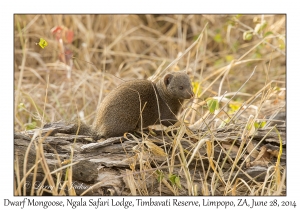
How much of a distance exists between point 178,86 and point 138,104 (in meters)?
0.53

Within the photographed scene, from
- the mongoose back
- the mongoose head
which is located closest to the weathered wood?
the mongoose back

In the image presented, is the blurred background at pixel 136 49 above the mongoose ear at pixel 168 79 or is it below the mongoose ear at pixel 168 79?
above

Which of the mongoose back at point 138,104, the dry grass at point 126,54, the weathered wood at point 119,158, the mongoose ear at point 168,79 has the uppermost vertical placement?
the dry grass at point 126,54

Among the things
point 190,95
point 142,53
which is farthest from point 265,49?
point 190,95

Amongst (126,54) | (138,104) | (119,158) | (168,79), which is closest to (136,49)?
(126,54)

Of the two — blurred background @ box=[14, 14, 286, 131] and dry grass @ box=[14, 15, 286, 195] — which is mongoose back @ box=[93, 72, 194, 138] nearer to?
dry grass @ box=[14, 15, 286, 195]

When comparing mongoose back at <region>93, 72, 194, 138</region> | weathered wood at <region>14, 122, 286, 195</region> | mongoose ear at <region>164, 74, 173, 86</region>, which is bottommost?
weathered wood at <region>14, 122, 286, 195</region>

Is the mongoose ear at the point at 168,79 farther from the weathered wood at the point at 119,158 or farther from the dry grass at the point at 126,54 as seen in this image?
the dry grass at the point at 126,54

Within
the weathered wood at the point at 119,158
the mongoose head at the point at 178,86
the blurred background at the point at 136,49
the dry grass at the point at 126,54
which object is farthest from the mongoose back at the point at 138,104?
the blurred background at the point at 136,49

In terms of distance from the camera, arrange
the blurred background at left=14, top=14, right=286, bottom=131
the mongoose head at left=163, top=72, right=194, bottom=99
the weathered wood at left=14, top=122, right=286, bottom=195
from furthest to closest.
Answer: the blurred background at left=14, top=14, right=286, bottom=131
the mongoose head at left=163, top=72, right=194, bottom=99
the weathered wood at left=14, top=122, right=286, bottom=195

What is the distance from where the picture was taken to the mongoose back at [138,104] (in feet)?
14.5

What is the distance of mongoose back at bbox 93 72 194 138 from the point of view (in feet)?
14.5

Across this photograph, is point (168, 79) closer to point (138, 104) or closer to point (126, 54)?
point (138, 104)

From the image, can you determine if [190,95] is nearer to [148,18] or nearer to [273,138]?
[273,138]
